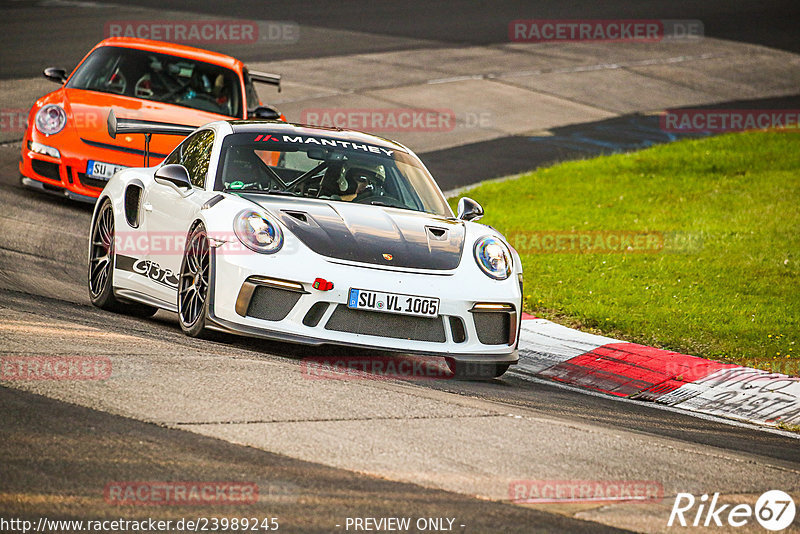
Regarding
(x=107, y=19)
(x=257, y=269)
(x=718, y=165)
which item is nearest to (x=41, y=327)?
(x=257, y=269)

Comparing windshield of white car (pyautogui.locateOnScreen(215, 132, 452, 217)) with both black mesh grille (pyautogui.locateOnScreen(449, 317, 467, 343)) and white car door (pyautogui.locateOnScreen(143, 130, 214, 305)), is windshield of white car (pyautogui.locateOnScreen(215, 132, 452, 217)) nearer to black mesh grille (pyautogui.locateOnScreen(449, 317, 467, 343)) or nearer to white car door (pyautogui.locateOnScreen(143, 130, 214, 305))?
white car door (pyautogui.locateOnScreen(143, 130, 214, 305))

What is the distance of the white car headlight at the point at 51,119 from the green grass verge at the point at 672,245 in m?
4.72

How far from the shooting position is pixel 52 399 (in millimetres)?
5250

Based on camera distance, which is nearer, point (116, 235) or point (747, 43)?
point (116, 235)

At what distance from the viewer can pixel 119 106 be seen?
12.4 metres

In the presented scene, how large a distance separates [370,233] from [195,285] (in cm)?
111

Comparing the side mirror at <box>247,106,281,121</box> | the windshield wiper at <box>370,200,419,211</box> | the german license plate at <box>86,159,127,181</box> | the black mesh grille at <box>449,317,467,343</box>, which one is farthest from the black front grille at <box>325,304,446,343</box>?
the side mirror at <box>247,106,281,121</box>

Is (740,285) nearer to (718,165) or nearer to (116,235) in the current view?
(116,235)

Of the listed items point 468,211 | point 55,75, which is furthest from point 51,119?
point 468,211

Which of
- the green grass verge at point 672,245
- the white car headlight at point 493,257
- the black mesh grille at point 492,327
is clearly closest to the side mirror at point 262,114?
the green grass verge at point 672,245

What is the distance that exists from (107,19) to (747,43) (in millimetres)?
16030

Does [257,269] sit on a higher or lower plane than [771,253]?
higher

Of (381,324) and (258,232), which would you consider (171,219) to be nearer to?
(258,232)

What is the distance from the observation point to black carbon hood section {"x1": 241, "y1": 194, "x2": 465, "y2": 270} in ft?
23.0
